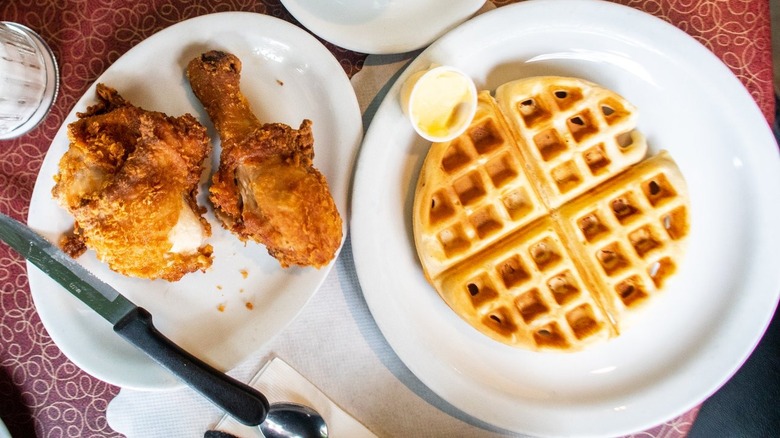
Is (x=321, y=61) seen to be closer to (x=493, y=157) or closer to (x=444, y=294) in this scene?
(x=493, y=157)

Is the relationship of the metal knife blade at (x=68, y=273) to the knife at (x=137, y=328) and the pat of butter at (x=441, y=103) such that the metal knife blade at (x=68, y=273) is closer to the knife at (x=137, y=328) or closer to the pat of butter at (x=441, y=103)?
the knife at (x=137, y=328)

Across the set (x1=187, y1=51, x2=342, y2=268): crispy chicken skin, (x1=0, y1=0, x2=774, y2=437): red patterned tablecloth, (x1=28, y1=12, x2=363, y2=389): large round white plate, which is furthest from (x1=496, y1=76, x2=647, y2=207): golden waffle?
(x1=187, y1=51, x2=342, y2=268): crispy chicken skin

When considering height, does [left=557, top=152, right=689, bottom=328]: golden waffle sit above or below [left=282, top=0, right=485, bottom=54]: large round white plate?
below

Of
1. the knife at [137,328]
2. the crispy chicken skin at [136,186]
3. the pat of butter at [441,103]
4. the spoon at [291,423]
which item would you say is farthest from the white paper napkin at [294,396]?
the pat of butter at [441,103]

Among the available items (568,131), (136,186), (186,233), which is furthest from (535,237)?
(136,186)

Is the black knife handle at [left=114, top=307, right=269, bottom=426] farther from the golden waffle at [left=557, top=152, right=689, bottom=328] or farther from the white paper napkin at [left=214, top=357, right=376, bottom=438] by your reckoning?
the golden waffle at [left=557, top=152, right=689, bottom=328]

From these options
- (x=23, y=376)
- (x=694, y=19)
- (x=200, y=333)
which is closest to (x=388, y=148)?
(x=200, y=333)
